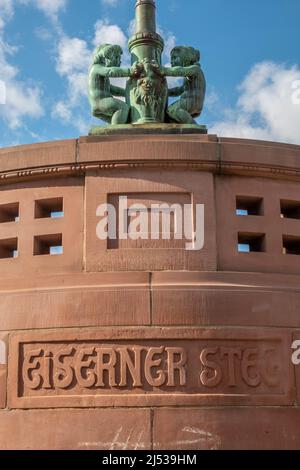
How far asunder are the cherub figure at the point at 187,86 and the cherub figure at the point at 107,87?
0.72 meters

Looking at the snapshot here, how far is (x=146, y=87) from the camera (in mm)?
9484

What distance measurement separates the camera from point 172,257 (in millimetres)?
7648

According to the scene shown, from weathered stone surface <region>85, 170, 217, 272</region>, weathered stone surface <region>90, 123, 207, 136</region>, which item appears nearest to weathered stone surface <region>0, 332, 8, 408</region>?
weathered stone surface <region>85, 170, 217, 272</region>

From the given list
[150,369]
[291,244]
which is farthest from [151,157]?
[150,369]

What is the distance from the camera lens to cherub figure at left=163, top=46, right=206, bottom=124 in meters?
9.63

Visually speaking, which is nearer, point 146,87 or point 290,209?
point 290,209

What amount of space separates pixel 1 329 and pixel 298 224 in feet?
12.7

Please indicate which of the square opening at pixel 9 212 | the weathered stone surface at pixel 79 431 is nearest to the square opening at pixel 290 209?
the weathered stone surface at pixel 79 431

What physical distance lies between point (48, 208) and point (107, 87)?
96.6 inches

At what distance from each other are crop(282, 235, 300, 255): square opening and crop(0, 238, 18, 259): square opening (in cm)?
340

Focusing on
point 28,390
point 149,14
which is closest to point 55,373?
point 28,390

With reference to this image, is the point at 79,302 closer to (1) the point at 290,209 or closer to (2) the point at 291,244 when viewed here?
(2) the point at 291,244

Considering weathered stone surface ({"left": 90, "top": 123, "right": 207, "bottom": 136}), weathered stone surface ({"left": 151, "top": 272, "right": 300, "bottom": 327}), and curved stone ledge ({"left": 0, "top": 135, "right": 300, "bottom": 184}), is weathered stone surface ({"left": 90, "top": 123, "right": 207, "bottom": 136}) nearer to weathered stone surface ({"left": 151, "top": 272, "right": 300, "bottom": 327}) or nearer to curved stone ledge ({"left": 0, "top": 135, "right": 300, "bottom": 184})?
curved stone ledge ({"left": 0, "top": 135, "right": 300, "bottom": 184})

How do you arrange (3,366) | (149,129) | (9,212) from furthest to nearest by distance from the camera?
(149,129) < (9,212) < (3,366)
